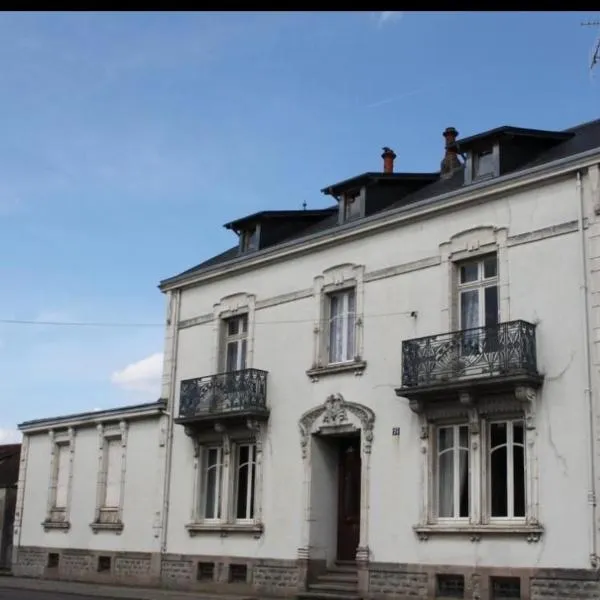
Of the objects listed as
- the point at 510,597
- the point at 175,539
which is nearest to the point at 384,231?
the point at 510,597

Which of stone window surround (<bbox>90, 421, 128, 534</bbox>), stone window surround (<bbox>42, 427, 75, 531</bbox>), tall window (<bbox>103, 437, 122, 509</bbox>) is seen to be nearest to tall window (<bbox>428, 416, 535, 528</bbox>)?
stone window surround (<bbox>90, 421, 128, 534</bbox>)

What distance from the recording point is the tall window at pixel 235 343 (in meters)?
21.7

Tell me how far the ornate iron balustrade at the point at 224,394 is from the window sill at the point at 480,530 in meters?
4.99

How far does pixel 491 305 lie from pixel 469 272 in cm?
91

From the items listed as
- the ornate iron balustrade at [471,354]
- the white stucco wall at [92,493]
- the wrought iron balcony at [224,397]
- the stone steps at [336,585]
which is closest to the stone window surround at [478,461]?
the ornate iron balustrade at [471,354]

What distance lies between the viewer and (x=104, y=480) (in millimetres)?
24328

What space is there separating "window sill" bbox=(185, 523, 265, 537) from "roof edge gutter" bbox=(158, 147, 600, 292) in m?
5.87

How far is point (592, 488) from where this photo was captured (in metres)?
14.2

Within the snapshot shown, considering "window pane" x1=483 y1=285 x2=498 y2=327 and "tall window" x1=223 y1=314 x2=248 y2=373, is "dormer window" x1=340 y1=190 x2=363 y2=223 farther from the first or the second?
"window pane" x1=483 y1=285 x2=498 y2=327

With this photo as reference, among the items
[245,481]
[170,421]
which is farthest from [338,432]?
[170,421]

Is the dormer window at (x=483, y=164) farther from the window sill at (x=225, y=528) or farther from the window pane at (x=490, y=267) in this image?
the window sill at (x=225, y=528)

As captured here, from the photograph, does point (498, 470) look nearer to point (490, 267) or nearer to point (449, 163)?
point (490, 267)

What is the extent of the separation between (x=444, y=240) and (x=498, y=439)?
3.88 m
